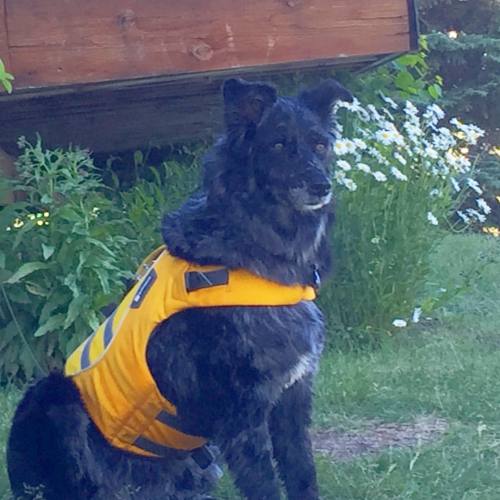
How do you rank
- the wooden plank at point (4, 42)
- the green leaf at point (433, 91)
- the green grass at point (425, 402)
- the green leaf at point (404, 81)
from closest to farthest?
Answer: the green grass at point (425, 402) → the wooden plank at point (4, 42) → the green leaf at point (404, 81) → the green leaf at point (433, 91)

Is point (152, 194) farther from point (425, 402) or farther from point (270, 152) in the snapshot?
point (270, 152)

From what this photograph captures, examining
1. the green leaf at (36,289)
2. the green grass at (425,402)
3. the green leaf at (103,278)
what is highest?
the green leaf at (103,278)

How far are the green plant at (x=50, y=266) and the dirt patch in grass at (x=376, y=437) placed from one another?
1.45m

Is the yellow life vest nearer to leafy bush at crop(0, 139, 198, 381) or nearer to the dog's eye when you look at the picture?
the dog's eye

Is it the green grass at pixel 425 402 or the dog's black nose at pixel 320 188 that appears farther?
the green grass at pixel 425 402

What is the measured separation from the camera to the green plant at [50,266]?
532 cm

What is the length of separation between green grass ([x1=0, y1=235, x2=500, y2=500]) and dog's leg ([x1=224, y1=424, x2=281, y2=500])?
477 millimetres

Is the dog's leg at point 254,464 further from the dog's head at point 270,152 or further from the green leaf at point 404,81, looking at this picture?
the green leaf at point 404,81

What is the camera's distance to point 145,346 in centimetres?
337

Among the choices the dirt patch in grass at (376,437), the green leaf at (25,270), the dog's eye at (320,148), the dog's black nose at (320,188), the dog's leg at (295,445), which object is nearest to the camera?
the dog's black nose at (320,188)

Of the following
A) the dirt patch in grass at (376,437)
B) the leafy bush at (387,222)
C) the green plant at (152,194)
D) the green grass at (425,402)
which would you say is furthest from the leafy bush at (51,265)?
the dirt patch in grass at (376,437)

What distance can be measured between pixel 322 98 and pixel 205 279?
0.78m

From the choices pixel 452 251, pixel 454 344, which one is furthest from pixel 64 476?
pixel 452 251

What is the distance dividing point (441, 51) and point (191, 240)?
11.1m
